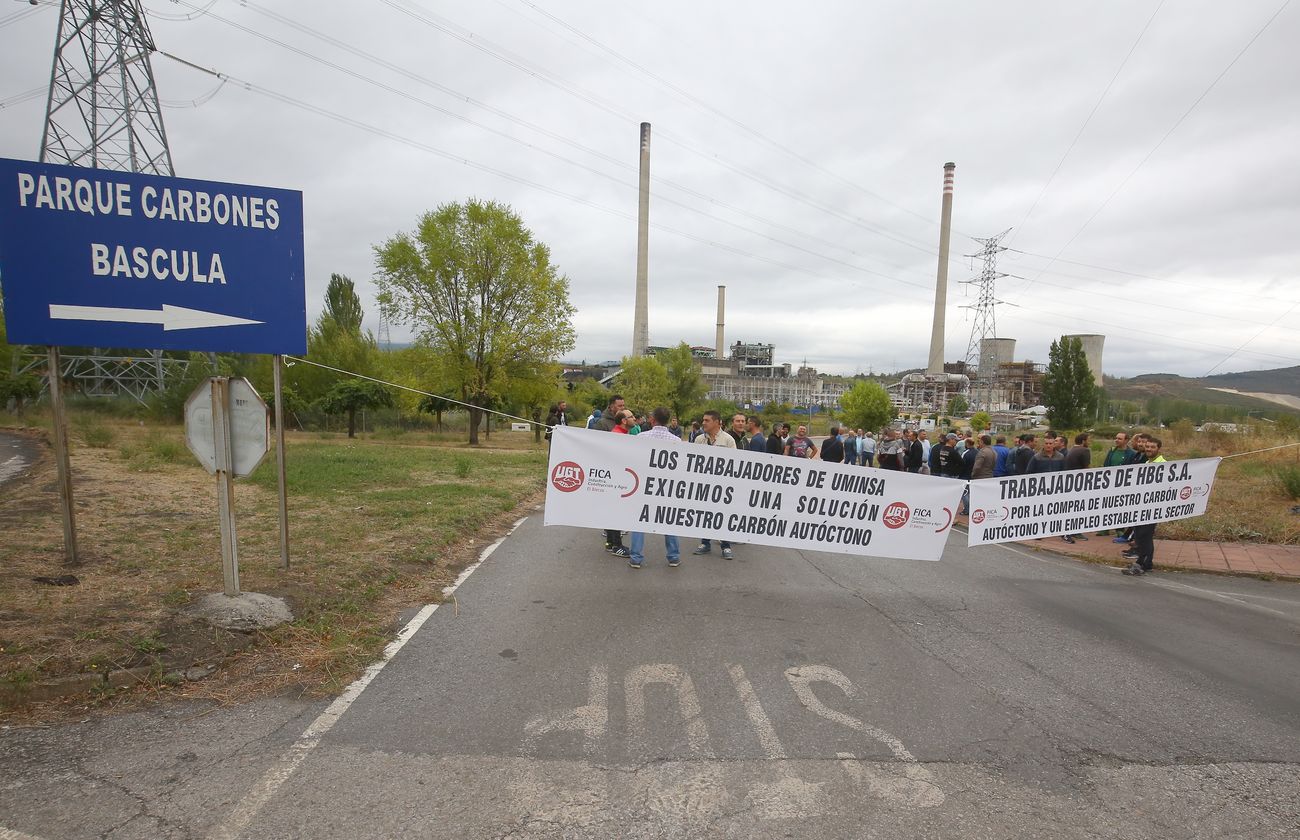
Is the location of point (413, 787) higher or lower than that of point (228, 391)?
lower

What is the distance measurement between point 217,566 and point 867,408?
8204 centimetres

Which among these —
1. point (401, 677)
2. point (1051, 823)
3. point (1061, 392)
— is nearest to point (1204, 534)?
point (1051, 823)

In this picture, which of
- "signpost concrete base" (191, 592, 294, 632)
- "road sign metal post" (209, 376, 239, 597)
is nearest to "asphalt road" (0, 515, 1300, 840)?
"signpost concrete base" (191, 592, 294, 632)

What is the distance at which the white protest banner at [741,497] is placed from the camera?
22.8ft

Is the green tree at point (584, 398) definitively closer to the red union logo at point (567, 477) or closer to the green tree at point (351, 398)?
the green tree at point (351, 398)

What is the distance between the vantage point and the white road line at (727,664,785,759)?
12.0 feet

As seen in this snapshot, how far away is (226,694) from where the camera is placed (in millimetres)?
4121

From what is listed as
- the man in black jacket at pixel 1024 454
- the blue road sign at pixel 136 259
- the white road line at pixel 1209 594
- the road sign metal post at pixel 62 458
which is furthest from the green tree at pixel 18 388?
the white road line at pixel 1209 594

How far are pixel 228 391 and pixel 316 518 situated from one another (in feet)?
14.6

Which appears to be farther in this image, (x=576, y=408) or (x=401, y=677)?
(x=576, y=408)

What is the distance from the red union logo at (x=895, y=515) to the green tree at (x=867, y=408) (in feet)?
243

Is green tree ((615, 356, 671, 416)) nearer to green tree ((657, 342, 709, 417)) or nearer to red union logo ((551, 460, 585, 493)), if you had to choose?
green tree ((657, 342, 709, 417))

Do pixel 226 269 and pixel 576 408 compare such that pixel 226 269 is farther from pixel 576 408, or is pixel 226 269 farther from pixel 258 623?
pixel 576 408

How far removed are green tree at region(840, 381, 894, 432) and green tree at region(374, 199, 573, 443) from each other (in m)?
54.7
